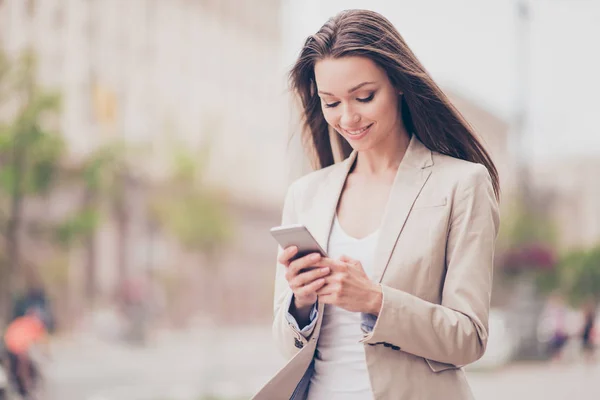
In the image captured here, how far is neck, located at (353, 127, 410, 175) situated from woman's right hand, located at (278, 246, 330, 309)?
315 mm

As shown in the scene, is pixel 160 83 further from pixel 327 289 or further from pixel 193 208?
pixel 327 289

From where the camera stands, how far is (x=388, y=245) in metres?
1.43

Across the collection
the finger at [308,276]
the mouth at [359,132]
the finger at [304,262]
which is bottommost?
the finger at [308,276]

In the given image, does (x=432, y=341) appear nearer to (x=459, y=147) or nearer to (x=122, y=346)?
(x=459, y=147)

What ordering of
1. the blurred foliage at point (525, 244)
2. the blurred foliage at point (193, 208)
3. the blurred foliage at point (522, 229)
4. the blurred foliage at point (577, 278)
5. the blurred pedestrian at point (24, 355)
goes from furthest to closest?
the blurred foliage at point (193, 208)
the blurred foliage at point (577, 278)
the blurred foliage at point (522, 229)
the blurred foliage at point (525, 244)
the blurred pedestrian at point (24, 355)

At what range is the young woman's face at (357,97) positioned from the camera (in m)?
1.44

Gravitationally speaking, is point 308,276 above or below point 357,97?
below

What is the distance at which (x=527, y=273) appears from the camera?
41.0 feet

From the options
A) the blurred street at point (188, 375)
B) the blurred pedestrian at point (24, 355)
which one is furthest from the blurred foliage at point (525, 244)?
the blurred pedestrian at point (24, 355)

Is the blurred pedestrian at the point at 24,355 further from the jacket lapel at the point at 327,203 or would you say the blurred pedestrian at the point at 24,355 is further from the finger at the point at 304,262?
the finger at the point at 304,262

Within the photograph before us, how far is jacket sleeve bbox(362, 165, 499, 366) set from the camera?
134cm

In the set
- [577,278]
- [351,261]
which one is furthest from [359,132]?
[577,278]

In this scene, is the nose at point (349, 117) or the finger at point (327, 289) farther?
the nose at point (349, 117)

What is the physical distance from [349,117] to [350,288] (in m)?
0.30
